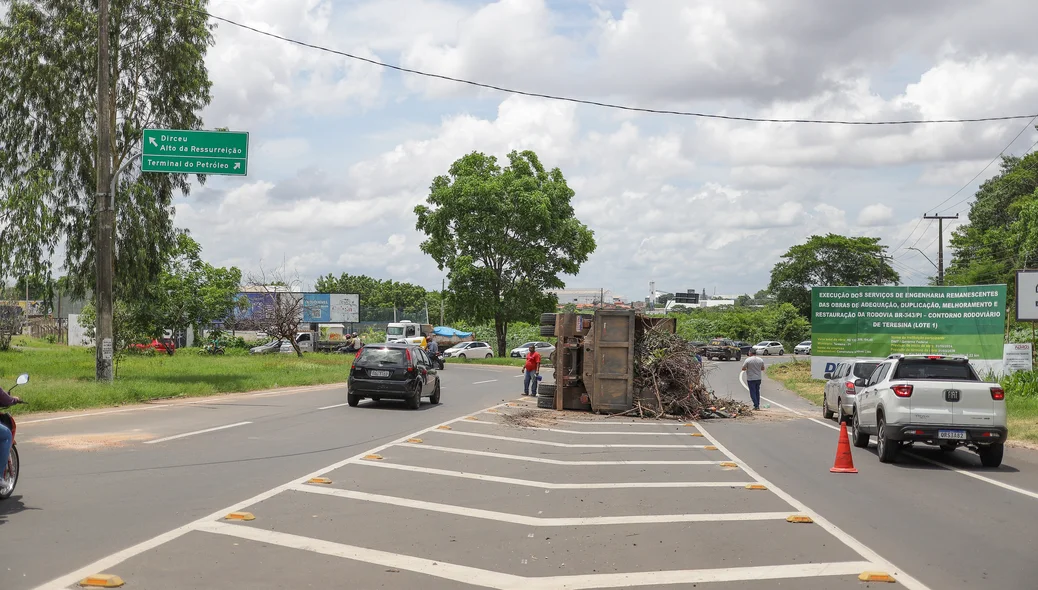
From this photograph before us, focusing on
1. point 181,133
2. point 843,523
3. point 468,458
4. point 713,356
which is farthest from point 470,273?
point 843,523

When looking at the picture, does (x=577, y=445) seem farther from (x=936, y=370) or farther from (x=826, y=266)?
(x=826, y=266)

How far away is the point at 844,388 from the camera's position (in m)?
20.9

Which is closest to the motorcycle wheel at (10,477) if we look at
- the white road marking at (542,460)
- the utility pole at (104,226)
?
the white road marking at (542,460)

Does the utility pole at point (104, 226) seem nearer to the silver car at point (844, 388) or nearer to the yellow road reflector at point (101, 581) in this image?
the silver car at point (844, 388)

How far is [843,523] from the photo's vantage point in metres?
8.70

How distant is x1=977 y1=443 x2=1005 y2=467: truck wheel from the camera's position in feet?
45.0

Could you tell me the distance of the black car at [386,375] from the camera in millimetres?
21219

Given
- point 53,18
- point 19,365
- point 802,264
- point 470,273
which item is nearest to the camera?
point 53,18

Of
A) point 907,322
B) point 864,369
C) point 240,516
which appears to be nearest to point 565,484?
point 240,516

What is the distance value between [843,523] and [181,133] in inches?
784

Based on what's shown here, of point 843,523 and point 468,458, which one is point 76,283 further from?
point 843,523

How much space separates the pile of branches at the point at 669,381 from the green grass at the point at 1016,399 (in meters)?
6.36

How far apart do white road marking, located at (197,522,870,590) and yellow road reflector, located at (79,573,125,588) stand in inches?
55.8

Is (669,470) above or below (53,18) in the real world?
below
